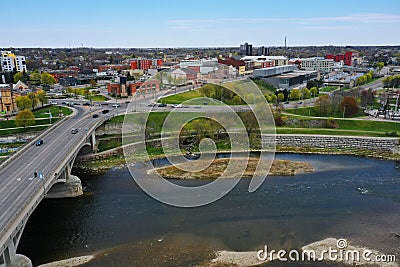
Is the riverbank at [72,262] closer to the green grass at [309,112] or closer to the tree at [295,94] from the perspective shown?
the green grass at [309,112]

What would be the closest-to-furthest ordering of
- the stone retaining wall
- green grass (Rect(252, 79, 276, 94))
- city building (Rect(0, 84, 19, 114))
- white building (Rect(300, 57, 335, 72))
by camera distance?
1. the stone retaining wall
2. city building (Rect(0, 84, 19, 114))
3. green grass (Rect(252, 79, 276, 94))
4. white building (Rect(300, 57, 335, 72))

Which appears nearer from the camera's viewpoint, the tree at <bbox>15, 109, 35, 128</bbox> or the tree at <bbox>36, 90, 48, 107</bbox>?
the tree at <bbox>15, 109, 35, 128</bbox>

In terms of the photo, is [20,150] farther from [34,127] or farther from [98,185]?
[34,127]

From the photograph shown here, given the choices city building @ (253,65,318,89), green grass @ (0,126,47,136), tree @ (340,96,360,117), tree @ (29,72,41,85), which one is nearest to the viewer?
green grass @ (0,126,47,136)

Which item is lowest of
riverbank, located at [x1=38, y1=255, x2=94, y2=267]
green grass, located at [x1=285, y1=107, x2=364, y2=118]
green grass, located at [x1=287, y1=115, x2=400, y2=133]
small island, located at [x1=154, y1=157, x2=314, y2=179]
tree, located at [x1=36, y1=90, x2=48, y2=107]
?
riverbank, located at [x1=38, y1=255, x2=94, y2=267]

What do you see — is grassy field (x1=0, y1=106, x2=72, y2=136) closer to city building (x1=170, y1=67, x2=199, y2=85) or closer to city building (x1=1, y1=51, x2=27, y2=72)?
city building (x1=170, y1=67, x2=199, y2=85)

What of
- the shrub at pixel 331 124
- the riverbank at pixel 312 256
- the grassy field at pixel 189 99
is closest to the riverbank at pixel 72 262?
the riverbank at pixel 312 256

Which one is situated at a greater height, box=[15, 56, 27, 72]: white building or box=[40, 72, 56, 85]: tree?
box=[15, 56, 27, 72]: white building

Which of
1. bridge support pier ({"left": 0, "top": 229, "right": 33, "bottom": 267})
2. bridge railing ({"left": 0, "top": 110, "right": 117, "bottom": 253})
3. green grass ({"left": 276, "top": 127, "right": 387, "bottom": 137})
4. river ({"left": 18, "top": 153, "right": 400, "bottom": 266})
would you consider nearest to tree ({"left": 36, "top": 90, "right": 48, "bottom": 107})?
bridge railing ({"left": 0, "top": 110, "right": 117, "bottom": 253})
